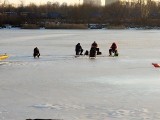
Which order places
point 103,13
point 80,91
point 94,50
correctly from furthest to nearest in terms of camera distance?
1. point 103,13
2. point 94,50
3. point 80,91

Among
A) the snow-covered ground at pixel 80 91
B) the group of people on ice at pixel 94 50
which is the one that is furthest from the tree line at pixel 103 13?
the snow-covered ground at pixel 80 91

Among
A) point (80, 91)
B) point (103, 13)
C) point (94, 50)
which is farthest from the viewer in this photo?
point (103, 13)

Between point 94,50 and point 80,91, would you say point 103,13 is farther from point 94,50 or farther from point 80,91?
point 80,91

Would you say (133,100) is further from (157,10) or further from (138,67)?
(157,10)

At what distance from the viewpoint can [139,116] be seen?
28.1ft

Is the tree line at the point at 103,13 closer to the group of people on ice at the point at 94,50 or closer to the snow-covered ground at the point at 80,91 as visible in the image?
the group of people on ice at the point at 94,50

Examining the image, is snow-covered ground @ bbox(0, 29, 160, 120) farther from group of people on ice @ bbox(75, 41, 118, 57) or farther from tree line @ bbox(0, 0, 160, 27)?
tree line @ bbox(0, 0, 160, 27)

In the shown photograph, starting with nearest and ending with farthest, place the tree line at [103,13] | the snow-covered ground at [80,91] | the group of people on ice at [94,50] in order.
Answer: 1. the snow-covered ground at [80,91]
2. the group of people on ice at [94,50]
3. the tree line at [103,13]

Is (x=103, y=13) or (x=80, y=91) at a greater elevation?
(x=103, y=13)

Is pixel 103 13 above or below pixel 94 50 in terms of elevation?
above

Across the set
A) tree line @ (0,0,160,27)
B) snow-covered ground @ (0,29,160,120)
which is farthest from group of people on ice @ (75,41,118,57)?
tree line @ (0,0,160,27)

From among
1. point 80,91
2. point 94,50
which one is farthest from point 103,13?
point 80,91

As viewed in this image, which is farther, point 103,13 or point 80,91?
Answer: point 103,13

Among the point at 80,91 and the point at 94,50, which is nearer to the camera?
the point at 80,91
